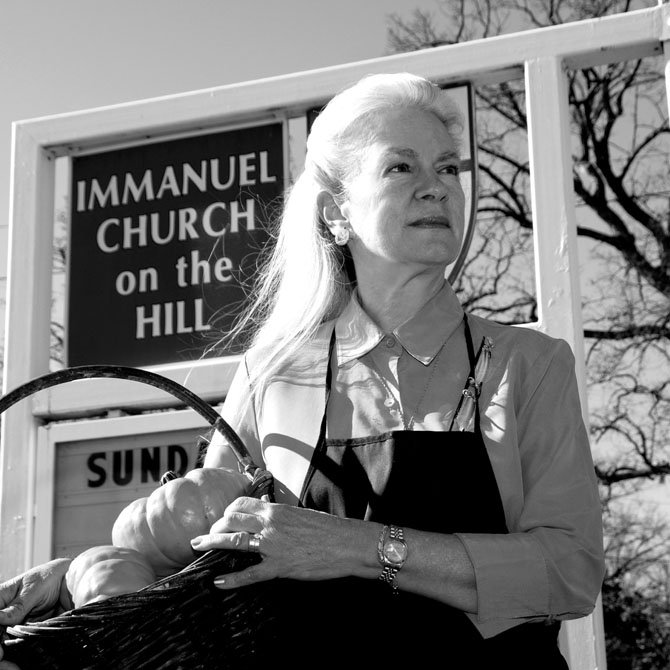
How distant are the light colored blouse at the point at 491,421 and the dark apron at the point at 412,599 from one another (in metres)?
0.03

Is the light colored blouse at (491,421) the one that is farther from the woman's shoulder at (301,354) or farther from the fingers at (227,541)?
the fingers at (227,541)

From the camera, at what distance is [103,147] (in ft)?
12.1

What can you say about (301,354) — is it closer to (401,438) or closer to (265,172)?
(401,438)

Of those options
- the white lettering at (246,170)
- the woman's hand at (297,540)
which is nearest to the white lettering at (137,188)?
the white lettering at (246,170)

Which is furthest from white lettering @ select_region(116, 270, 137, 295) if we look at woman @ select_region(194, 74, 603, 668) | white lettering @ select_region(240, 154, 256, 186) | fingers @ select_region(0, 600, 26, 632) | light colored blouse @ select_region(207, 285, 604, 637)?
fingers @ select_region(0, 600, 26, 632)

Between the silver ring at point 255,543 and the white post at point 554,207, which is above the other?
the white post at point 554,207

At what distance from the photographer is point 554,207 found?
3.10m

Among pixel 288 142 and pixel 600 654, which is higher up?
pixel 288 142

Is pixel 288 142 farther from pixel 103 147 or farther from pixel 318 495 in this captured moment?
pixel 318 495

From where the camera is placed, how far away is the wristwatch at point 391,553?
1538 mm

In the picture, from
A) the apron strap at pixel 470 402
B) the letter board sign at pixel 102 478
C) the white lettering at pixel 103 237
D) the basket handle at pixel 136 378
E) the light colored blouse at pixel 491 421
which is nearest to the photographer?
the light colored blouse at pixel 491 421

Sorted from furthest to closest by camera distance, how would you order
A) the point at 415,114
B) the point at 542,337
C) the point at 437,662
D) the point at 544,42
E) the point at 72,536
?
1. the point at 72,536
2. the point at 544,42
3. the point at 415,114
4. the point at 542,337
5. the point at 437,662

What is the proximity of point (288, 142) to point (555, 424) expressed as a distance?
6.65 ft

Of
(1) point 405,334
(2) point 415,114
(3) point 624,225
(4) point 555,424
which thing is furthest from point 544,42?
(3) point 624,225
